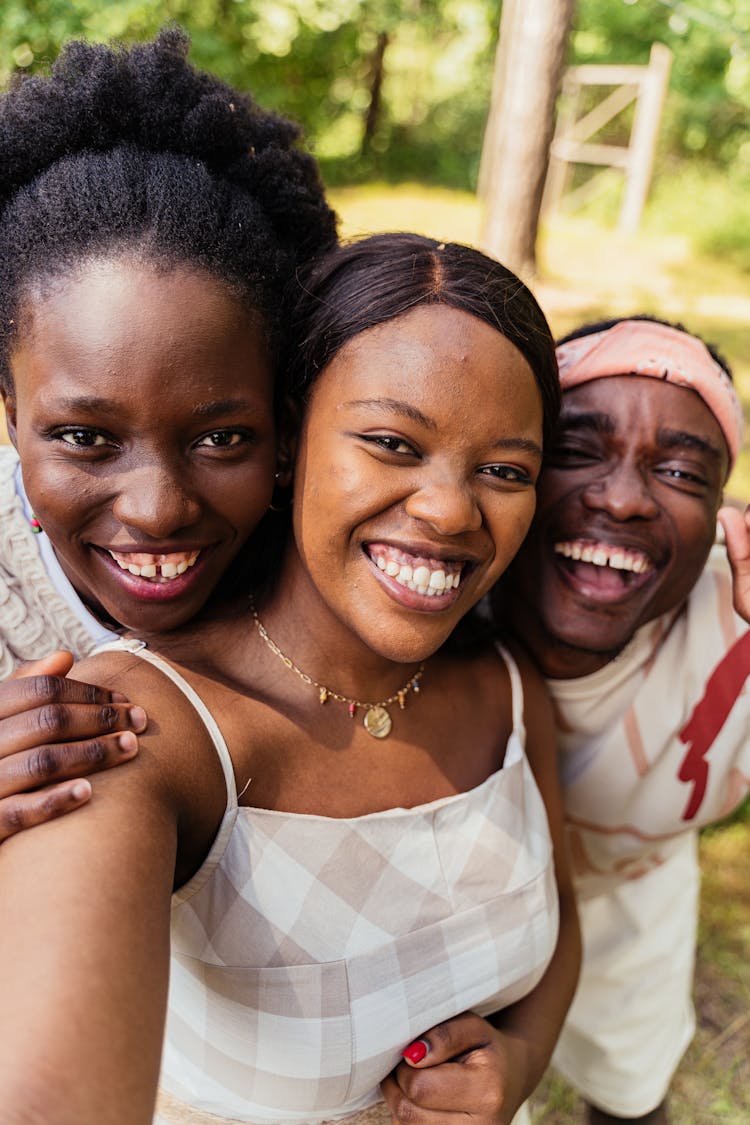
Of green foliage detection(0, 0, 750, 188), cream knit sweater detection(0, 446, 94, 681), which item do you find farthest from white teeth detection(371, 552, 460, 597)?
green foliage detection(0, 0, 750, 188)

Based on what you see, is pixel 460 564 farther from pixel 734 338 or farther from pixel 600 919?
pixel 734 338

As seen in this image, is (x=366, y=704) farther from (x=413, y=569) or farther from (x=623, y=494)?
(x=623, y=494)

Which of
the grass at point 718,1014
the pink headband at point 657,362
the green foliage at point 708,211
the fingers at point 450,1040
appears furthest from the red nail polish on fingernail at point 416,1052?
the green foliage at point 708,211

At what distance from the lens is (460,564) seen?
5.50 feet

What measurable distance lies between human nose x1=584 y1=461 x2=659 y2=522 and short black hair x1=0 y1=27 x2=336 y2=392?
2.62 ft

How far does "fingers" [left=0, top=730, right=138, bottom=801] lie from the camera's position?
1.29 metres

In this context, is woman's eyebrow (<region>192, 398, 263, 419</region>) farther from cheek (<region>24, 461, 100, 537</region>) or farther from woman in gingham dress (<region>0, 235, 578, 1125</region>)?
cheek (<region>24, 461, 100, 537</region>)

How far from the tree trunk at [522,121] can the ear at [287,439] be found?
4.11 meters

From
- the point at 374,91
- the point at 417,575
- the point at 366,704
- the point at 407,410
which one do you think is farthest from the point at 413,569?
the point at 374,91

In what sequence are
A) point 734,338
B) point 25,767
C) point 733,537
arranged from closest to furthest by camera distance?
point 25,767
point 733,537
point 734,338

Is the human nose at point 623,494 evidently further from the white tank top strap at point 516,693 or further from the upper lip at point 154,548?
A: the upper lip at point 154,548

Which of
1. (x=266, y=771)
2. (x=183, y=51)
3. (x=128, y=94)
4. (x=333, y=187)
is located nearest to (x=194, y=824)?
(x=266, y=771)

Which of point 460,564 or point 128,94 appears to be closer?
point 460,564

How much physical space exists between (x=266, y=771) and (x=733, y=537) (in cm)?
124
